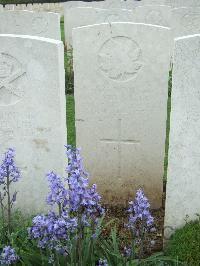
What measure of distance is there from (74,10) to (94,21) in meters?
1.87

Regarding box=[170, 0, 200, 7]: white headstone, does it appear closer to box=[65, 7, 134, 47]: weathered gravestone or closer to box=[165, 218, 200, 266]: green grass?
box=[65, 7, 134, 47]: weathered gravestone

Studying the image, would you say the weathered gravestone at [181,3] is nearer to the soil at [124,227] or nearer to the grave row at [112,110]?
the grave row at [112,110]

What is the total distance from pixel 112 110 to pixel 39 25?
5.60m

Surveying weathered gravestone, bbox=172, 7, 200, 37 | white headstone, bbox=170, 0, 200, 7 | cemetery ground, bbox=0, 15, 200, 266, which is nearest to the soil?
cemetery ground, bbox=0, 15, 200, 266

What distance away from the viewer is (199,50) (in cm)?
335

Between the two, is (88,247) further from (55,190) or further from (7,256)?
(55,190)

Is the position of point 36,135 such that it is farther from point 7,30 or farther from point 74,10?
point 74,10

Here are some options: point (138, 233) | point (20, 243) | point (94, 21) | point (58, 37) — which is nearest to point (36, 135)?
point (20, 243)

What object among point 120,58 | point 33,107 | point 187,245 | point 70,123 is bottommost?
→ point 70,123

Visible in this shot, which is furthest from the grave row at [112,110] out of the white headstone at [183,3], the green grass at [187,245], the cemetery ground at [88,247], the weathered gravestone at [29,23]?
the white headstone at [183,3]

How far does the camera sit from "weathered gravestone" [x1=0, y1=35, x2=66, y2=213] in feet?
11.8

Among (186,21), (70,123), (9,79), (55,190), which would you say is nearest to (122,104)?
(9,79)

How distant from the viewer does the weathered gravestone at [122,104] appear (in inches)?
175

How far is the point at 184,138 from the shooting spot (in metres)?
3.56
